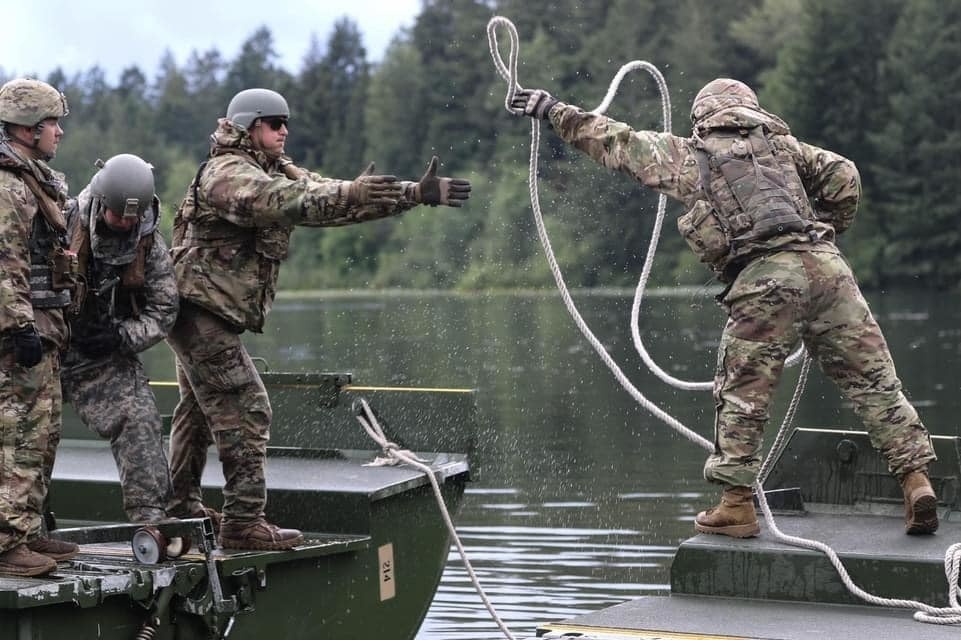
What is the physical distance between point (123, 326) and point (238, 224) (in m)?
0.58

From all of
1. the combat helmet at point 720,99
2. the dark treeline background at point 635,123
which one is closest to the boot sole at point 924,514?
the combat helmet at point 720,99

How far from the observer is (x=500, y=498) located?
1385 cm

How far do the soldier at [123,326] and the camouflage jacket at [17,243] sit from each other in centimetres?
54

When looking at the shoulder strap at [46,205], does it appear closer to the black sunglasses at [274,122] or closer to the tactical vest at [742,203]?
the black sunglasses at [274,122]

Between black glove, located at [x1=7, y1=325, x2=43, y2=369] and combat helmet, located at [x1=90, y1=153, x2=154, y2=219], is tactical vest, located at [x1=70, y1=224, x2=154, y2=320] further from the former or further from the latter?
black glove, located at [x1=7, y1=325, x2=43, y2=369]

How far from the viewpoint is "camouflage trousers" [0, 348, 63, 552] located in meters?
6.13

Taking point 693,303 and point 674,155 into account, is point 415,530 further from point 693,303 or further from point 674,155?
point 693,303

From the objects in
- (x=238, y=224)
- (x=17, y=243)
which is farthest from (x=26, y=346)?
(x=238, y=224)

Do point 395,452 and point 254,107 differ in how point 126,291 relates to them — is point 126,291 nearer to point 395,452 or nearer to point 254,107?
point 254,107

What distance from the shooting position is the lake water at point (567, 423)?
10562mm

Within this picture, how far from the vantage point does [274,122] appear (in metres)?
7.16

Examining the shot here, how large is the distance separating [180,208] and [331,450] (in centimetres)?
205

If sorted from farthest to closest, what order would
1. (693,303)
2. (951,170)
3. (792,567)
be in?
(951,170)
(693,303)
(792,567)

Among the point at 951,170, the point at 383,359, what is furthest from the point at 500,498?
the point at 951,170
